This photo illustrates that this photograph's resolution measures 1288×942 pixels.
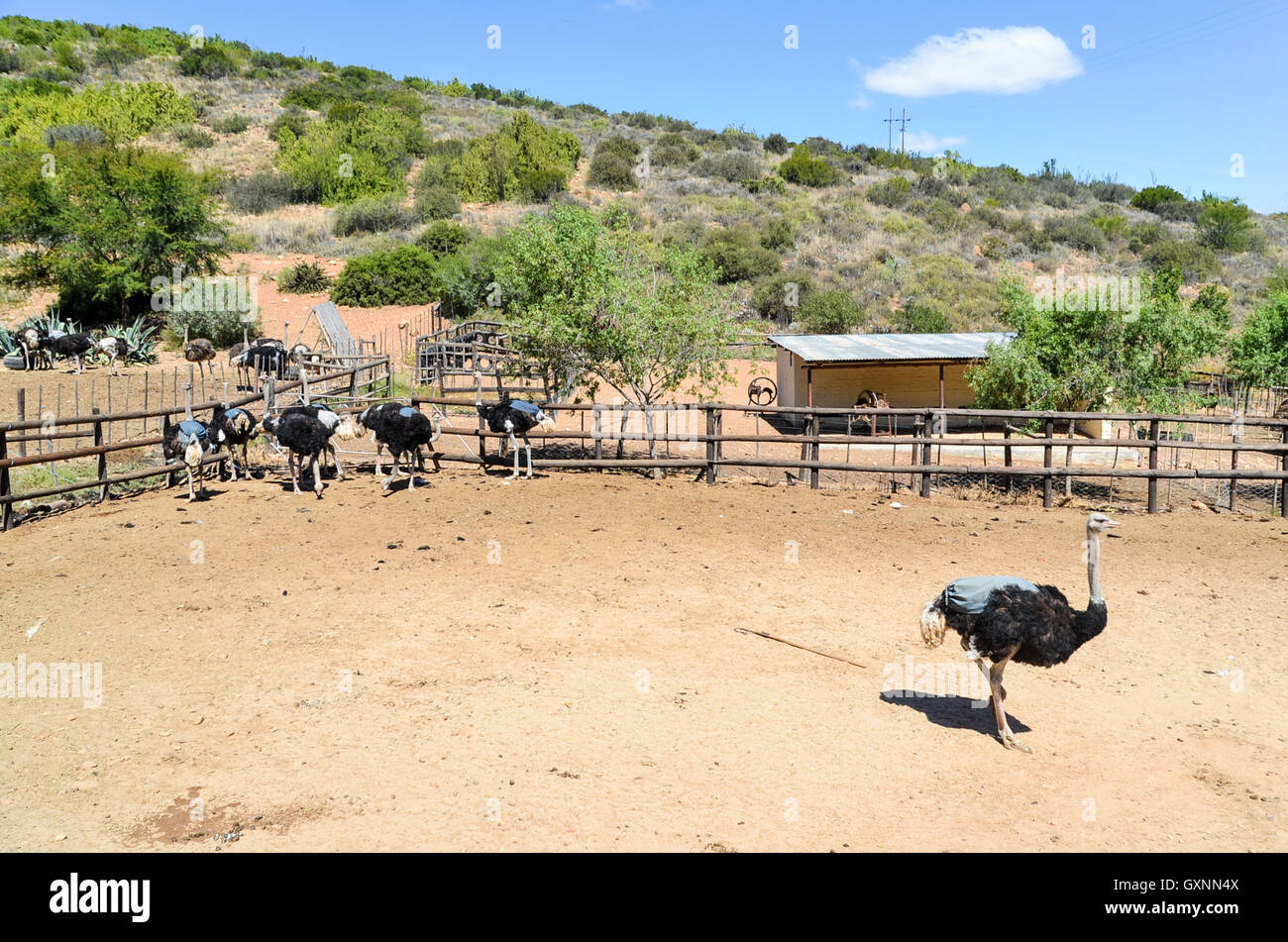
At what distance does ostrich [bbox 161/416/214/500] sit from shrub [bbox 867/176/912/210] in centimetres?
4561

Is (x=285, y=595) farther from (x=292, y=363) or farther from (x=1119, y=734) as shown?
(x=292, y=363)

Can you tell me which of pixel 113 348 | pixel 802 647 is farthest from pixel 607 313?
pixel 113 348

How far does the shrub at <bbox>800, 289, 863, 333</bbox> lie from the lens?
33.6 metres

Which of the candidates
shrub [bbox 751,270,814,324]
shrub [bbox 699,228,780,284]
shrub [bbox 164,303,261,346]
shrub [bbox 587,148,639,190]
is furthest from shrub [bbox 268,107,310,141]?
shrub [bbox 751,270,814,324]

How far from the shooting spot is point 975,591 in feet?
20.6

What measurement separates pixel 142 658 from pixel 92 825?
8.45 ft

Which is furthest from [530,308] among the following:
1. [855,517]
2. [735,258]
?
[735,258]

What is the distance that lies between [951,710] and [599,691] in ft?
8.48

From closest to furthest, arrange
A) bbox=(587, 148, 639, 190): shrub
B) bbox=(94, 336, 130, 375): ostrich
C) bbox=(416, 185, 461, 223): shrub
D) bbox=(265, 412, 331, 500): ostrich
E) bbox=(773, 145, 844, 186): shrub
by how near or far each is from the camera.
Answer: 1. bbox=(265, 412, 331, 500): ostrich
2. bbox=(94, 336, 130, 375): ostrich
3. bbox=(416, 185, 461, 223): shrub
4. bbox=(587, 148, 639, 190): shrub
5. bbox=(773, 145, 844, 186): shrub

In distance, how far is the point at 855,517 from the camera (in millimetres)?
12766

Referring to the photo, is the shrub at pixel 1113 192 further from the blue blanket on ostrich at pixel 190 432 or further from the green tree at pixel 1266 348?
the blue blanket on ostrich at pixel 190 432

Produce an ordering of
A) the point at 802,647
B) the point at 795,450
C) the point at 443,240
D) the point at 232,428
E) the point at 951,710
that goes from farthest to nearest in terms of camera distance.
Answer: the point at 443,240 < the point at 795,450 < the point at 232,428 < the point at 802,647 < the point at 951,710

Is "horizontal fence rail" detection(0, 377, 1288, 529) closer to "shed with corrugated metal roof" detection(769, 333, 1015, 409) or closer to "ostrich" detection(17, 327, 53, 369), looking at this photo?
"shed with corrugated metal roof" detection(769, 333, 1015, 409)

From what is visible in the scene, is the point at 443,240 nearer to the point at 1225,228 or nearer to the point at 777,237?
the point at 777,237
